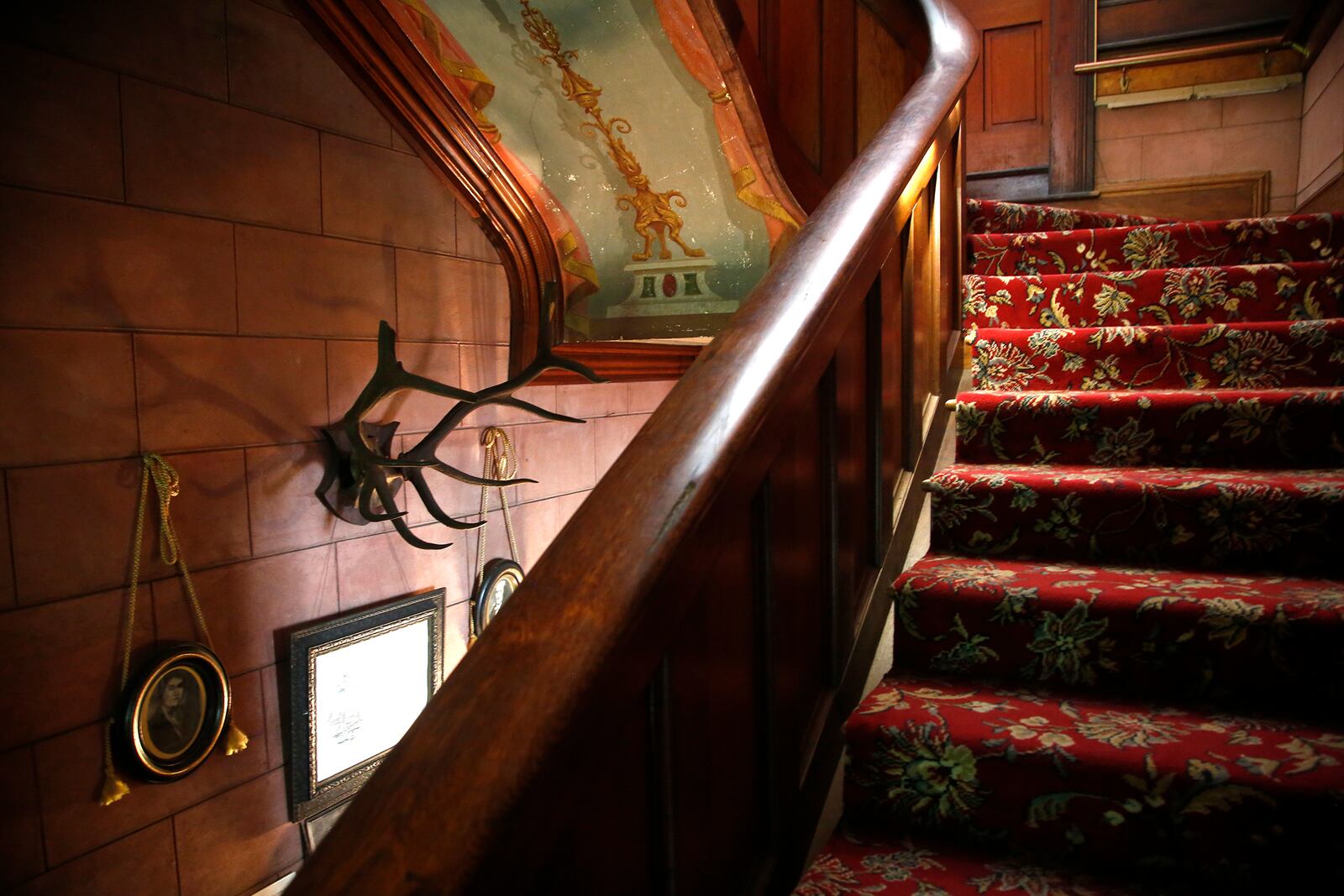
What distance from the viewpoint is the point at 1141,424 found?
1.53 meters

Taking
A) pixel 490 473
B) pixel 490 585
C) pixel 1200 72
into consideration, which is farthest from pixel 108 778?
pixel 1200 72

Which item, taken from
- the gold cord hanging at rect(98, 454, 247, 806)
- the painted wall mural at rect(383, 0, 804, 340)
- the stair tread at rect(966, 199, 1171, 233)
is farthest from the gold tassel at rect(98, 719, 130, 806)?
the stair tread at rect(966, 199, 1171, 233)

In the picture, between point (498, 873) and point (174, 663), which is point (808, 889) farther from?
point (174, 663)

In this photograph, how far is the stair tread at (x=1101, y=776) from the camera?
896 millimetres

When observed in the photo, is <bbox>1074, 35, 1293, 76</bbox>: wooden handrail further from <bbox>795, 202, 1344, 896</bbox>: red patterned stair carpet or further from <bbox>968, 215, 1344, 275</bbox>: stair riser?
<bbox>795, 202, 1344, 896</bbox>: red patterned stair carpet

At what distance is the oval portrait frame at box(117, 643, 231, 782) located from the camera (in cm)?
179

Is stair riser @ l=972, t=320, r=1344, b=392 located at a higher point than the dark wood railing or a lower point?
higher

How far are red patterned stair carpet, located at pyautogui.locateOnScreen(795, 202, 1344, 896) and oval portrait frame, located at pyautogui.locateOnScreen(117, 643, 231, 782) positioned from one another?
1.54 m

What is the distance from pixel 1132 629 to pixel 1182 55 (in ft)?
11.7

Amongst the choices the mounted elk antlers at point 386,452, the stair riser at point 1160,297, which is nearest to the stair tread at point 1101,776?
the stair riser at point 1160,297

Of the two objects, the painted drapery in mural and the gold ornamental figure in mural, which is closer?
the painted drapery in mural

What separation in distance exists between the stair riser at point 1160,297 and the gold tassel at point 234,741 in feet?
6.59

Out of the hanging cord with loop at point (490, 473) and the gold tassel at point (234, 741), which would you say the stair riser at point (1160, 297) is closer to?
the hanging cord with loop at point (490, 473)

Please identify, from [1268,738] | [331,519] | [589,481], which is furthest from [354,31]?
[1268,738]
